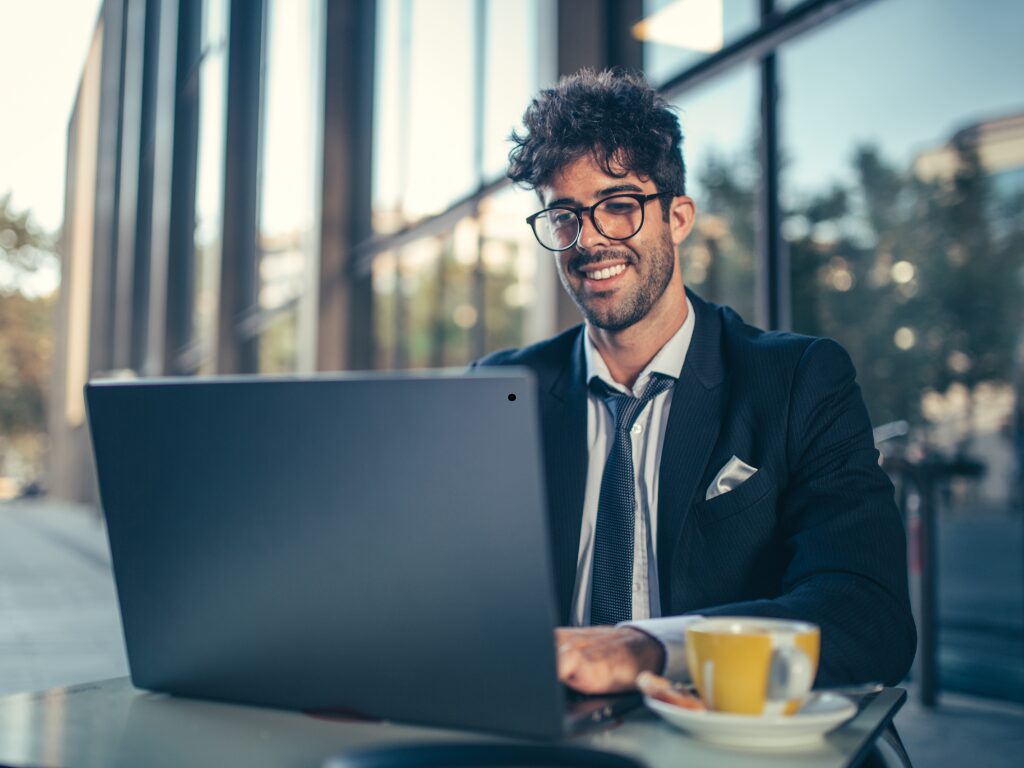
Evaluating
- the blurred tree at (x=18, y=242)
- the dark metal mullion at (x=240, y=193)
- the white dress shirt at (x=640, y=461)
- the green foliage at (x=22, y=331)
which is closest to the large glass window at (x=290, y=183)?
the dark metal mullion at (x=240, y=193)

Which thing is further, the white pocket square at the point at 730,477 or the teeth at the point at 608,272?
the teeth at the point at 608,272

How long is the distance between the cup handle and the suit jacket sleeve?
0.20m

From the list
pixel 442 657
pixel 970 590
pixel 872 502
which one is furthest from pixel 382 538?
pixel 970 590

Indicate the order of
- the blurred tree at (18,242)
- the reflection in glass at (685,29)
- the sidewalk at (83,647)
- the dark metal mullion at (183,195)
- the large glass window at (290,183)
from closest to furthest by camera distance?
the sidewalk at (83,647) → the reflection in glass at (685,29) → the large glass window at (290,183) → the dark metal mullion at (183,195) → the blurred tree at (18,242)

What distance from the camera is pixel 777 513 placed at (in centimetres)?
142

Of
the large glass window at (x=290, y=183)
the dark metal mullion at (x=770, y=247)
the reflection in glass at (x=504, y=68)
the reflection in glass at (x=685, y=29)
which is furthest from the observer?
the large glass window at (x=290, y=183)

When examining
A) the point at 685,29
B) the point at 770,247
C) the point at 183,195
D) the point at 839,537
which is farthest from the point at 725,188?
the point at 183,195

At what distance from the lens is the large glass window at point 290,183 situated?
24.6 feet

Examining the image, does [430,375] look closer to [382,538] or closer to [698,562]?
[382,538]

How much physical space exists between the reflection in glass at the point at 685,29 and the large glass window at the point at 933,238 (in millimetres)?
243

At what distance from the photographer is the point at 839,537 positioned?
1.25m

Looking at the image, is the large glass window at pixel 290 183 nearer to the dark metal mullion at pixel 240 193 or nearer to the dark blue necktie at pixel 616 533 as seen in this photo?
the dark metal mullion at pixel 240 193

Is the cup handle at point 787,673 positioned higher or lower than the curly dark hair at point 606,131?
lower

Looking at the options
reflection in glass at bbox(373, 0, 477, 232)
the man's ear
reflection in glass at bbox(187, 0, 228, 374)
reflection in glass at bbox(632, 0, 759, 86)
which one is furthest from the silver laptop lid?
reflection in glass at bbox(187, 0, 228, 374)
